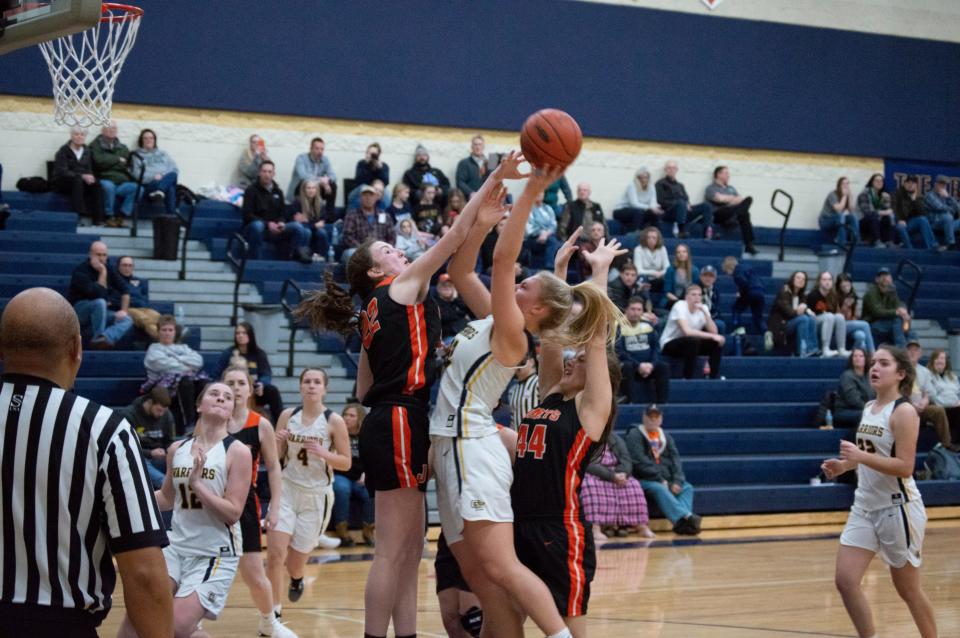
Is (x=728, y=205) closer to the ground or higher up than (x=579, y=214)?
higher up

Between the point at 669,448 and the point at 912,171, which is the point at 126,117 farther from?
the point at 912,171

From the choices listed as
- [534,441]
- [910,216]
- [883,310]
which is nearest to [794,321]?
[883,310]

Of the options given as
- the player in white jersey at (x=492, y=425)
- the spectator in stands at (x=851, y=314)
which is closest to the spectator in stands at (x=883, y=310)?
the spectator in stands at (x=851, y=314)

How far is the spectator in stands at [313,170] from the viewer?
14557mm

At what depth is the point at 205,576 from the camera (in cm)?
549

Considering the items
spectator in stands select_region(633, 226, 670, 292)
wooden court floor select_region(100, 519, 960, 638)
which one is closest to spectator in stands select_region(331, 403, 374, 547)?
wooden court floor select_region(100, 519, 960, 638)

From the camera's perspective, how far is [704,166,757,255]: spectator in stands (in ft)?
56.3

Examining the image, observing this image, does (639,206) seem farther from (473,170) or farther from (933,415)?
(933,415)

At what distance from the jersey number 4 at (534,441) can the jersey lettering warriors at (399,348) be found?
0.40 m

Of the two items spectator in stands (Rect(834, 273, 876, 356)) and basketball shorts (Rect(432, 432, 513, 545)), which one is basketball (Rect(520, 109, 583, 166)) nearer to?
basketball shorts (Rect(432, 432, 513, 545))

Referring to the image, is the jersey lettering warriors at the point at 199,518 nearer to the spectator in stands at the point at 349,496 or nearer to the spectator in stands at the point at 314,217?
the spectator in stands at the point at 349,496

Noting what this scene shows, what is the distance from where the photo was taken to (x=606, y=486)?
11.4m

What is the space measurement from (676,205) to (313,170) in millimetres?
5013

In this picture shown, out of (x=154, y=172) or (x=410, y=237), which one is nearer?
(x=410, y=237)
